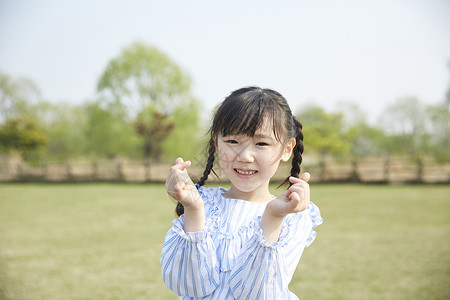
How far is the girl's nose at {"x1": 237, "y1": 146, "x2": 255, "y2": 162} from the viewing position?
1.25 metres

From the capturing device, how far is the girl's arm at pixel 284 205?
3.54 ft

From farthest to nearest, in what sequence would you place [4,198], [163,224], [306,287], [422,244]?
[4,198] < [163,224] < [422,244] < [306,287]

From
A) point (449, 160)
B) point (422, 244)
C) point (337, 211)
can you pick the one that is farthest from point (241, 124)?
point (449, 160)

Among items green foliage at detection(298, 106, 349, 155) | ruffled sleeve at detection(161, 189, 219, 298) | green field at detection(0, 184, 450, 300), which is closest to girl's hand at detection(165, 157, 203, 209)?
ruffled sleeve at detection(161, 189, 219, 298)

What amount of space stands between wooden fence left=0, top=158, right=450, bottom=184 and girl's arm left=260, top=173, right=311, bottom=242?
47.5 ft

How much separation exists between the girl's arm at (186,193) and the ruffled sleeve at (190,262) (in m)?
0.03

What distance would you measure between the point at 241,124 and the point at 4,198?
47.2 feet

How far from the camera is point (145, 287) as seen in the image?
443 cm

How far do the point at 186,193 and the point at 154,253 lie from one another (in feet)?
16.7

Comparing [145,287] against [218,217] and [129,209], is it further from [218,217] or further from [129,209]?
[129,209]

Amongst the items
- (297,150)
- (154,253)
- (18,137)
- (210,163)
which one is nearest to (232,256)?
(210,163)

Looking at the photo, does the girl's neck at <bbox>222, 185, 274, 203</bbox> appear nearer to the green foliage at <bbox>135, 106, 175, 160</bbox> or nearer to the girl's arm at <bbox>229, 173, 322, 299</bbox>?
the girl's arm at <bbox>229, 173, 322, 299</bbox>

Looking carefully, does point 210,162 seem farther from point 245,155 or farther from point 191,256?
point 191,256

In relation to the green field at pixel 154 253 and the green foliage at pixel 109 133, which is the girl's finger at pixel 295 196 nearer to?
the green field at pixel 154 253
